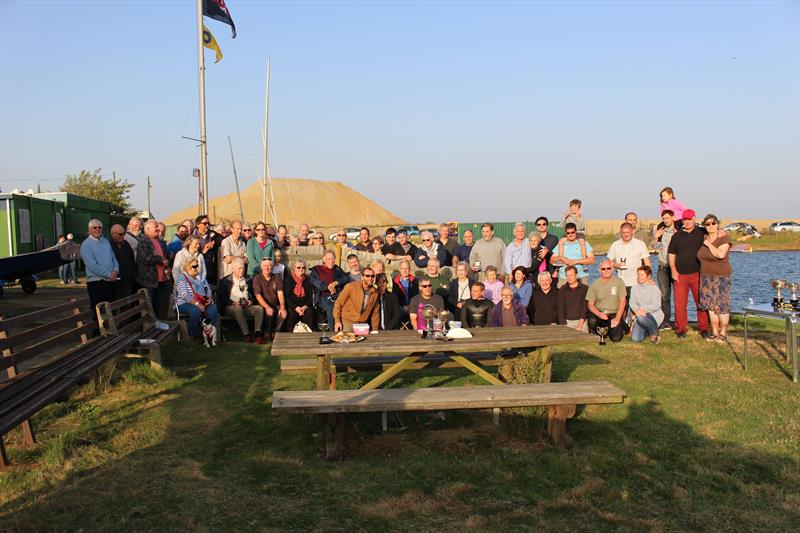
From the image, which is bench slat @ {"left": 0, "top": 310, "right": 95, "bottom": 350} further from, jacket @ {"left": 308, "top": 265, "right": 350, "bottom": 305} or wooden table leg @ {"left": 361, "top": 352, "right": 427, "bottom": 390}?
jacket @ {"left": 308, "top": 265, "right": 350, "bottom": 305}

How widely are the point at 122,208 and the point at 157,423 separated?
3800 cm

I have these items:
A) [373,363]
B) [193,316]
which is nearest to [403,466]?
[373,363]

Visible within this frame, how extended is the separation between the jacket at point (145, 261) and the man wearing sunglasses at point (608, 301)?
6301mm

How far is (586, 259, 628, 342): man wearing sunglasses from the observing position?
10.0 meters

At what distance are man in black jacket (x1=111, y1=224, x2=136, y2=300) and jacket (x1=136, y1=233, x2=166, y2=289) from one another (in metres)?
0.09

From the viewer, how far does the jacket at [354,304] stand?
7.72 metres

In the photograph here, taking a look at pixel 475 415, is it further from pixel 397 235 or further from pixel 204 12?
pixel 204 12

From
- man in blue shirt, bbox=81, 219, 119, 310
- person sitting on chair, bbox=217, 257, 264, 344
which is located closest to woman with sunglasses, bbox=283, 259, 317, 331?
person sitting on chair, bbox=217, 257, 264, 344

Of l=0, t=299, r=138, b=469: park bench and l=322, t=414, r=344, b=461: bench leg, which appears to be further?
l=322, t=414, r=344, b=461: bench leg

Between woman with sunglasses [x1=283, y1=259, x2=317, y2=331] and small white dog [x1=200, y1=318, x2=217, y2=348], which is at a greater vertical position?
woman with sunglasses [x1=283, y1=259, x2=317, y2=331]

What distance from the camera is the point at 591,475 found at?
16.0 feet

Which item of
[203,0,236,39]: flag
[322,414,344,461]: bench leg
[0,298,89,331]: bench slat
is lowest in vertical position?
[322,414,344,461]: bench leg

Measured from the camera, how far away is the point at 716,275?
379 inches

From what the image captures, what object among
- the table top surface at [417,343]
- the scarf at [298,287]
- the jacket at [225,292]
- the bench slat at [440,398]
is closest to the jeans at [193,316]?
the jacket at [225,292]
